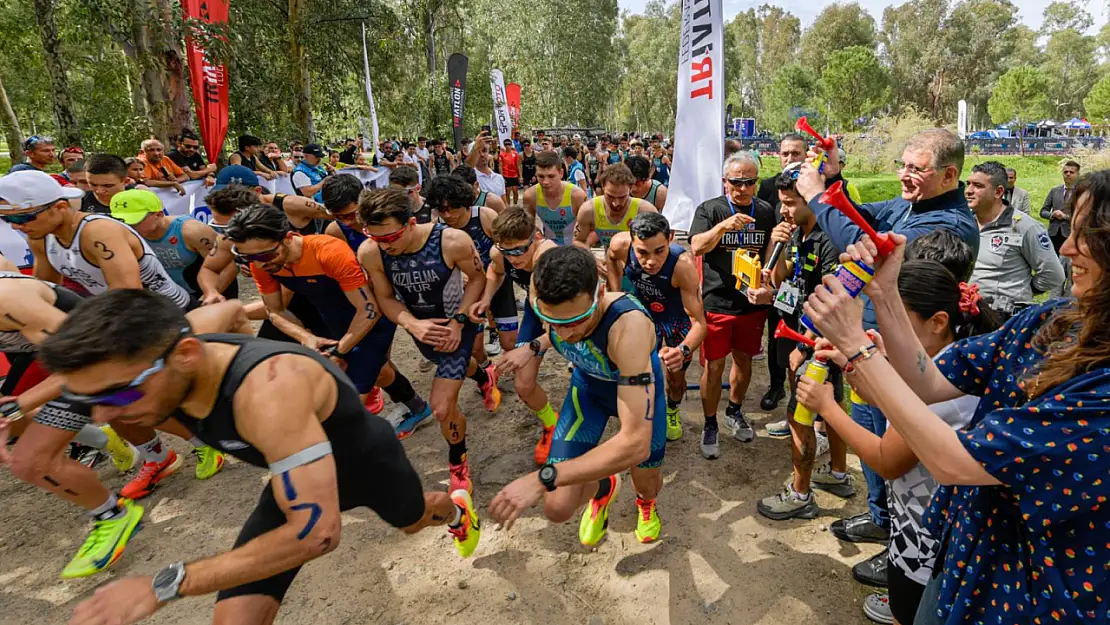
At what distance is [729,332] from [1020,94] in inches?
1997

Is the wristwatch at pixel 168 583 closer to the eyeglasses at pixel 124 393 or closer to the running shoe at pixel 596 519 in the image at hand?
the eyeglasses at pixel 124 393

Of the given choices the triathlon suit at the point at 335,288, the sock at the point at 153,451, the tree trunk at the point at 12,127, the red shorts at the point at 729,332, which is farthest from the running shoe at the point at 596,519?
the tree trunk at the point at 12,127

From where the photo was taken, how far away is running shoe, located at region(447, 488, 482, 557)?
3.21 m

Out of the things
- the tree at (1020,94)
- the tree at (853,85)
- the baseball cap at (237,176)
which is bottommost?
the baseball cap at (237,176)

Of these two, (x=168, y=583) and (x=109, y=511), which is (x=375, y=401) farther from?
(x=168, y=583)

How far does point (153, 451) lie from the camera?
4.22m

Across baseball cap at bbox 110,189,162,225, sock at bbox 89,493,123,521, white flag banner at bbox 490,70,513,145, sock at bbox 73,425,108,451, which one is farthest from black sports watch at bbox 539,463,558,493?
white flag banner at bbox 490,70,513,145

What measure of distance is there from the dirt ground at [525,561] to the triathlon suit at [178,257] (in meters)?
1.65

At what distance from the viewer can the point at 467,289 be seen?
166 inches

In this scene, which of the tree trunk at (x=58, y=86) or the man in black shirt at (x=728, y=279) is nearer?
the man in black shirt at (x=728, y=279)

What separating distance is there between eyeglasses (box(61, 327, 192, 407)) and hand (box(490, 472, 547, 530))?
126cm

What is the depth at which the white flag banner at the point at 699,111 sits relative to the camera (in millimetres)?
4730

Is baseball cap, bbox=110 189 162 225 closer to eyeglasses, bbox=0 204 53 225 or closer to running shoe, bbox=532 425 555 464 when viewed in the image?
eyeglasses, bbox=0 204 53 225

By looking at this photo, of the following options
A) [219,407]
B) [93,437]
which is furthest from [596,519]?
[93,437]
